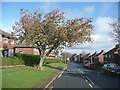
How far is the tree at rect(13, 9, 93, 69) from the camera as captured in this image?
4344 cm

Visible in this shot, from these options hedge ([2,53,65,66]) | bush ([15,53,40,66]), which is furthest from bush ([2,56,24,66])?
bush ([15,53,40,66])

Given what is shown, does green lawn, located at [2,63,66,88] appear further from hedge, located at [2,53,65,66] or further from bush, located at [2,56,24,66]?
hedge, located at [2,53,65,66]

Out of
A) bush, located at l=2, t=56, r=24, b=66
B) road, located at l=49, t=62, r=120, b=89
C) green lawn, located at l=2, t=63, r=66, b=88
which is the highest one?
bush, located at l=2, t=56, r=24, b=66

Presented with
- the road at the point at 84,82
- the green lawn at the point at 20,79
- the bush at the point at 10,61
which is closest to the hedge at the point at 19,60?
the bush at the point at 10,61

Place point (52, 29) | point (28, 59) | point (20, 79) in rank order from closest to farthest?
point (20, 79)
point (52, 29)
point (28, 59)

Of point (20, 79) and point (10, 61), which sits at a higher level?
point (10, 61)

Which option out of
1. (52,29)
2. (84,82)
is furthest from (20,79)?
(52,29)

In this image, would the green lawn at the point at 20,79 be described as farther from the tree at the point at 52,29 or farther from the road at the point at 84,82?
the tree at the point at 52,29

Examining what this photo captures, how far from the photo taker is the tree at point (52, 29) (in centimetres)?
4344

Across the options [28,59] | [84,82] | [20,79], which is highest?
[28,59]

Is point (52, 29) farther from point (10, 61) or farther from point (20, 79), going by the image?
point (20, 79)

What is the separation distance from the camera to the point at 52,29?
4409 centimetres

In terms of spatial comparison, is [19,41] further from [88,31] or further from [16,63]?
[88,31]

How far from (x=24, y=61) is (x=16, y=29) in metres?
13.8
